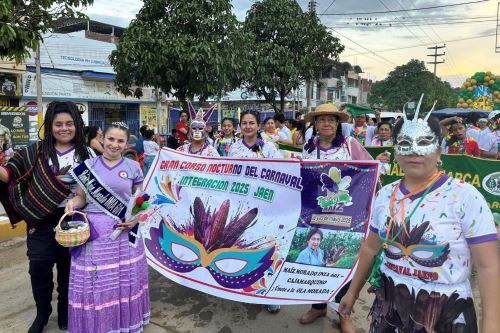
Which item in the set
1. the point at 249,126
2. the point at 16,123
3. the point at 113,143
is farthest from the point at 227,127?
the point at 16,123

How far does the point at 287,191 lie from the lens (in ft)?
11.2

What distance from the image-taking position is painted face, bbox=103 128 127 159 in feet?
9.27

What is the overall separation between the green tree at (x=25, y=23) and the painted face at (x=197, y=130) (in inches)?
86.7

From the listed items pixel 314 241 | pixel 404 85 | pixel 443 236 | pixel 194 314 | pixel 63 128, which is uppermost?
pixel 404 85

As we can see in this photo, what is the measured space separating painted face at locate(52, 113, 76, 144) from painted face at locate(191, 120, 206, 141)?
1653 millimetres

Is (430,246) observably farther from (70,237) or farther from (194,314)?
(194,314)

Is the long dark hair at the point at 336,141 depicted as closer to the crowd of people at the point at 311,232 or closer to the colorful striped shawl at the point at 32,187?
the crowd of people at the point at 311,232

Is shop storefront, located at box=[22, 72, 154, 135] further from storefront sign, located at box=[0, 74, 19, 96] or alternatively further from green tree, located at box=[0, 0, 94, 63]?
green tree, located at box=[0, 0, 94, 63]

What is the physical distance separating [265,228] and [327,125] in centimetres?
107

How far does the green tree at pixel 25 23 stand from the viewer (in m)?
4.35

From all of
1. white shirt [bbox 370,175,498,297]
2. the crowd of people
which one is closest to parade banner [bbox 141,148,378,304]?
the crowd of people

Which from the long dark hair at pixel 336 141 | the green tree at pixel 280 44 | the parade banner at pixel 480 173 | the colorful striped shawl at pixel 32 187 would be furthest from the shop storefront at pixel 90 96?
the long dark hair at pixel 336 141

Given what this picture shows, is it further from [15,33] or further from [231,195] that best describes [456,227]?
[15,33]

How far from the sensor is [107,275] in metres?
2.73
